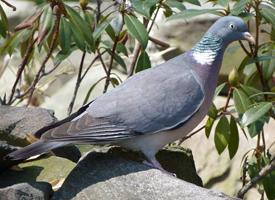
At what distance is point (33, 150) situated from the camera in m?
3.59

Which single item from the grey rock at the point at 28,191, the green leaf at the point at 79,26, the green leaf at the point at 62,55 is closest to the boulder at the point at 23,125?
the green leaf at the point at 62,55

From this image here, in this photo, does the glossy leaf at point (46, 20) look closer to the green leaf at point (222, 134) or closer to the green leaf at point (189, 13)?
the green leaf at point (189, 13)

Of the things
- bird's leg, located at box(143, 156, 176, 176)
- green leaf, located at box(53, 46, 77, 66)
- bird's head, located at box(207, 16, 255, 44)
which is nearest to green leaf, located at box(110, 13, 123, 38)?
green leaf, located at box(53, 46, 77, 66)

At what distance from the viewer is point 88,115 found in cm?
379

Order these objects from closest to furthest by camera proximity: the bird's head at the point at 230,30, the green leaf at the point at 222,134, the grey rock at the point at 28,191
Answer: the grey rock at the point at 28,191 < the bird's head at the point at 230,30 < the green leaf at the point at 222,134

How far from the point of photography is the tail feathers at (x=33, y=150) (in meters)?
3.57

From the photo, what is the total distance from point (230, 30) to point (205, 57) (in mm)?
162

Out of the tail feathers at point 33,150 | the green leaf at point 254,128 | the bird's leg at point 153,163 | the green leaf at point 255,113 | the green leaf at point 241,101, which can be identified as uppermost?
the tail feathers at point 33,150

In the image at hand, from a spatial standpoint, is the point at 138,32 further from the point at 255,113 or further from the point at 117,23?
the point at 255,113

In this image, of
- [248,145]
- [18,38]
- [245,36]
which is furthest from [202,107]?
[248,145]

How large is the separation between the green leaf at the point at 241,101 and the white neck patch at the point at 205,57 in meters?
0.29

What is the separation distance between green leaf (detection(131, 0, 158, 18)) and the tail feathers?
74cm

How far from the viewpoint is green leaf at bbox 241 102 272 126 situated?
3.78 metres

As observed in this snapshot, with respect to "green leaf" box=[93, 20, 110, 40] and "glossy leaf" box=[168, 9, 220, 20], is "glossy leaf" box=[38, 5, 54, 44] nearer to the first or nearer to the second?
"green leaf" box=[93, 20, 110, 40]
